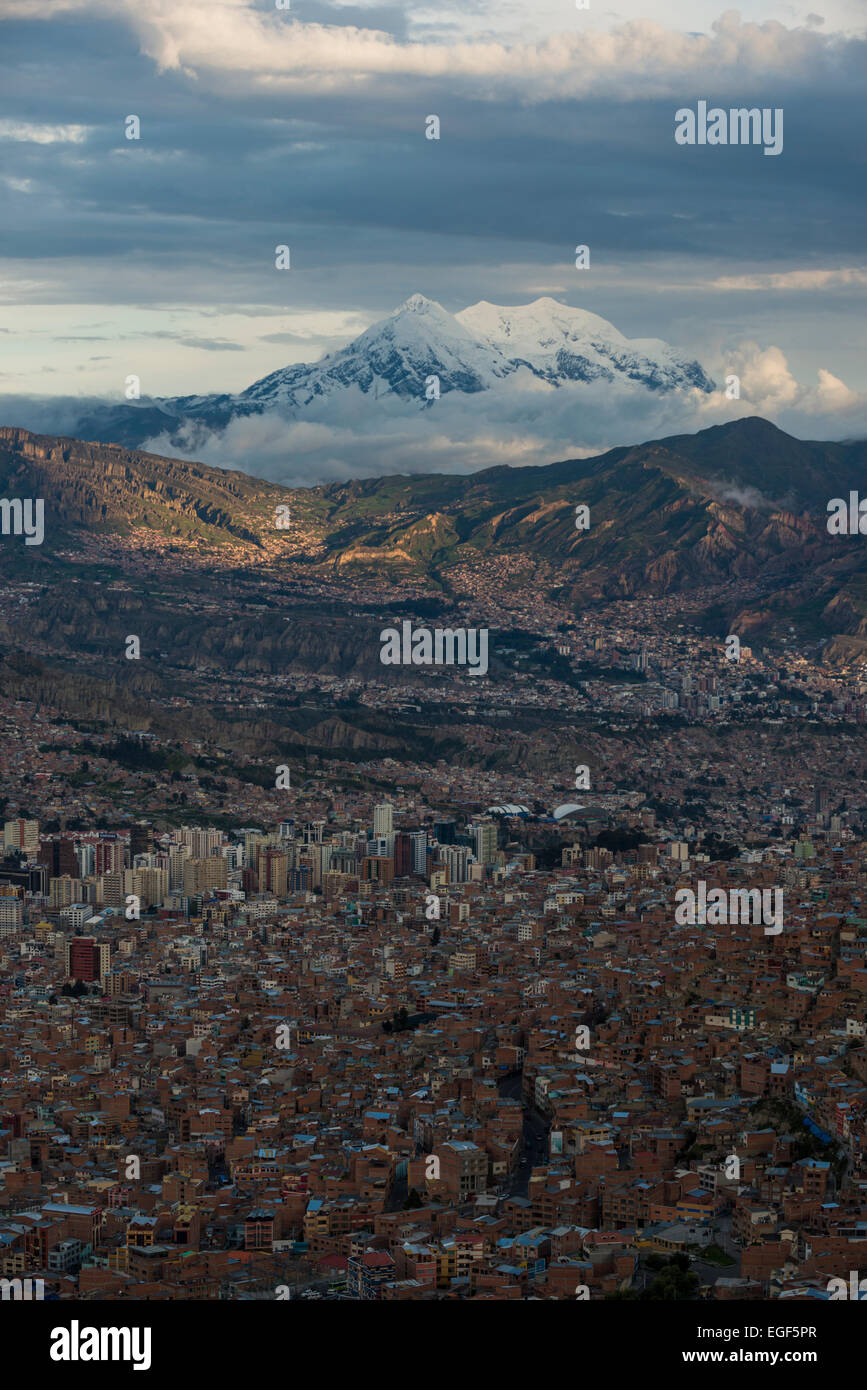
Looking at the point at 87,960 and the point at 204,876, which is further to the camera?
the point at 204,876

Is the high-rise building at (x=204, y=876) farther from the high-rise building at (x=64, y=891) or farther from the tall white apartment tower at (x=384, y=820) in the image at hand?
the tall white apartment tower at (x=384, y=820)

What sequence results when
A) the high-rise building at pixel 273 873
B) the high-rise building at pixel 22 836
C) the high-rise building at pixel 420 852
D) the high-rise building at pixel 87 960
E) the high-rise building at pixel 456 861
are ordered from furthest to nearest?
1. the high-rise building at pixel 22 836
2. the high-rise building at pixel 420 852
3. the high-rise building at pixel 456 861
4. the high-rise building at pixel 273 873
5. the high-rise building at pixel 87 960

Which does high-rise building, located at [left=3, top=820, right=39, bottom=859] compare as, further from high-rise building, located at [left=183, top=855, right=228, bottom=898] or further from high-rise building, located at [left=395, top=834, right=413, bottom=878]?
high-rise building, located at [left=395, top=834, right=413, bottom=878]

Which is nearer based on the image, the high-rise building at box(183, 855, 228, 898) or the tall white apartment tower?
the high-rise building at box(183, 855, 228, 898)

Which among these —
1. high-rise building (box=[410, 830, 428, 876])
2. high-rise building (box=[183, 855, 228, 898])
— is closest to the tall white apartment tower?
high-rise building (box=[410, 830, 428, 876])

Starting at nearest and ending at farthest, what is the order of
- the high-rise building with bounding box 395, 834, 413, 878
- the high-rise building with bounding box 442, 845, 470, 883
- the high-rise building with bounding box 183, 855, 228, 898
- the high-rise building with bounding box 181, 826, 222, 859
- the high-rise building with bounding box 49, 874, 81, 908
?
the high-rise building with bounding box 49, 874, 81, 908
the high-rise building with bounding box 183, 855, 228, 898
the high-rise building with bounding box 442, 845, 470, 883
the high-rise building with bounding box 395, 834, 413, 878
the high-rise building with bounding box 181, 826, 222, 859

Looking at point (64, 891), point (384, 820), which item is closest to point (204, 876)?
point (64, 891)

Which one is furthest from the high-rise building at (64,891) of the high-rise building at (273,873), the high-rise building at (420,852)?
the high-rise building at (420,852)

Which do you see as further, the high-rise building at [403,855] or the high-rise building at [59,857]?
the high-rise building at [403,855]

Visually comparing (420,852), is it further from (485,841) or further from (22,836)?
(22,836)

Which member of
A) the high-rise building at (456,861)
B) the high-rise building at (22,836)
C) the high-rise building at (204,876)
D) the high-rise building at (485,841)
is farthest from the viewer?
the high-rise building at (485,841)

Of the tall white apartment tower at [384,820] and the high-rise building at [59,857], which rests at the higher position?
the tall white apartment tower at [384,820]

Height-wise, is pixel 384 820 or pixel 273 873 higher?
pixel 384 820
